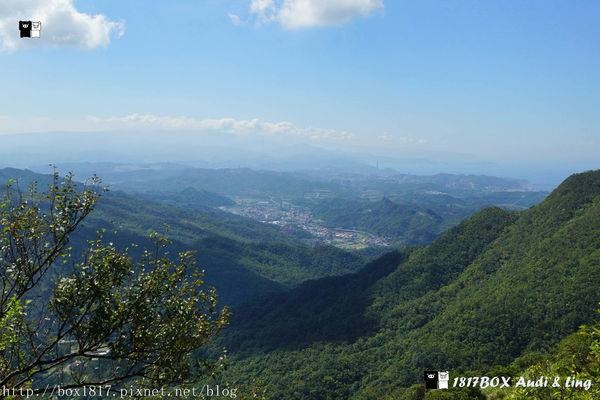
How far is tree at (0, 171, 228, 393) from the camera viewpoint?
47.6ft

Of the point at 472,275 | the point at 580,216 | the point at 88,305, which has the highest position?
the point at 88,305

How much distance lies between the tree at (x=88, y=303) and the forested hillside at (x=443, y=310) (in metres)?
45.6

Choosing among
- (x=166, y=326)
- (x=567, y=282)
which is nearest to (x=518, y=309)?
(x=567, y=282)

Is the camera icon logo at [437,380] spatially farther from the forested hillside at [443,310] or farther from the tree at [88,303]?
the forested hillside at [443,310]

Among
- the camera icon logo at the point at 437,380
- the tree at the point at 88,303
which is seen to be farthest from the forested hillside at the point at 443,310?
the tree at the point at 88,303

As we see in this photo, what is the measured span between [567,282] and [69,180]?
9444cm

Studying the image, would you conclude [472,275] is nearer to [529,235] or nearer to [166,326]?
[529,235]

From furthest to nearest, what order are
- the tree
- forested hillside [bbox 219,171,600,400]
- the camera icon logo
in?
1. forested hillside [bbox 219,171,600,400]
2. the camera icon logo
3. the tree

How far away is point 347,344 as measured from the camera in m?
112

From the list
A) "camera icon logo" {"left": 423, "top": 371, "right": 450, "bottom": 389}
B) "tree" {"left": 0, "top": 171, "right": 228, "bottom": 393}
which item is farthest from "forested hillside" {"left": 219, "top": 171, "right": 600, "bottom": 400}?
"tree" {"left": 0, "top": 171, "right": 228, "bottom": 393}

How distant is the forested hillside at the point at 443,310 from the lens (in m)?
80.2

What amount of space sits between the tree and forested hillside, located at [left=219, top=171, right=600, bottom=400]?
45.6 metres

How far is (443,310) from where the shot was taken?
110 meters

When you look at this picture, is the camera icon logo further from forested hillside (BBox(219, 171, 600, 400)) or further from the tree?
forested hillside (BBox(219, 171, 600, 400))
